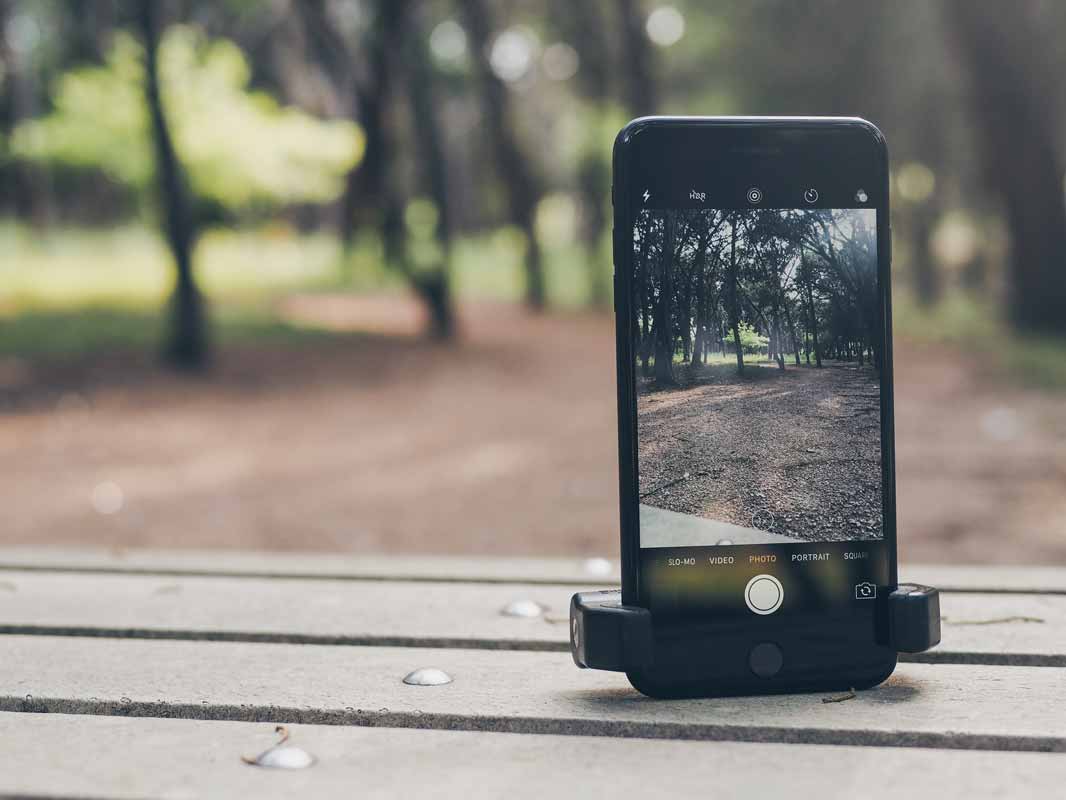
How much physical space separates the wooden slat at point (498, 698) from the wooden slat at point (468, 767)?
0.12 ft

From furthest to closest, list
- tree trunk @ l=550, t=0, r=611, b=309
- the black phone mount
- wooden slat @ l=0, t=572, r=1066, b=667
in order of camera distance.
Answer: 1. tree trunk @ l=550, t=0, r=611, b=309
2. wooden slat @ l=0, t=572, r=1066, b=667
3. the black phone mount

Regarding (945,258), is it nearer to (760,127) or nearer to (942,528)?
(942,528)

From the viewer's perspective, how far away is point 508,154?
1086 inches

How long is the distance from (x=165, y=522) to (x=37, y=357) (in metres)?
7.81

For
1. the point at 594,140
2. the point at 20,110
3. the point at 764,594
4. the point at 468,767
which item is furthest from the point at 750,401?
the point at 20,110

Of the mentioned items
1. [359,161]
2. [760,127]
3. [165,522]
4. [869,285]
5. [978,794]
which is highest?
[359,161]

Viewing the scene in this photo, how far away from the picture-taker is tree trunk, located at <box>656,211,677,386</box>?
1.66 m

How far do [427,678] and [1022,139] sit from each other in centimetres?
1618

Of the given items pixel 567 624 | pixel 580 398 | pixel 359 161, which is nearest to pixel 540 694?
pixel 567 624

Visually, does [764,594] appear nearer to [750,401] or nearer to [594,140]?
[750,401]

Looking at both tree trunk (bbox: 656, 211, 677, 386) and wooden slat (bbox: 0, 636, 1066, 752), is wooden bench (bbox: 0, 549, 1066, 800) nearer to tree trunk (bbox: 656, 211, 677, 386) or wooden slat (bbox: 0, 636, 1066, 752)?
wooden slat (bbox: 0, 636, 1066, 752)

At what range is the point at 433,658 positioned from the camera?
1.72 m

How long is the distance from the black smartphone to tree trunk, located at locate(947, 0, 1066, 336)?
15.5 m

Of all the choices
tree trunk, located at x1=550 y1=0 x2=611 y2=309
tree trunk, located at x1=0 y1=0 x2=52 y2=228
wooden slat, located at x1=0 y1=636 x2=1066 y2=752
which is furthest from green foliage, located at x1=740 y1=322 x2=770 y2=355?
tree trunk, located at x1=0 y1=0 x2=52 y2=228
